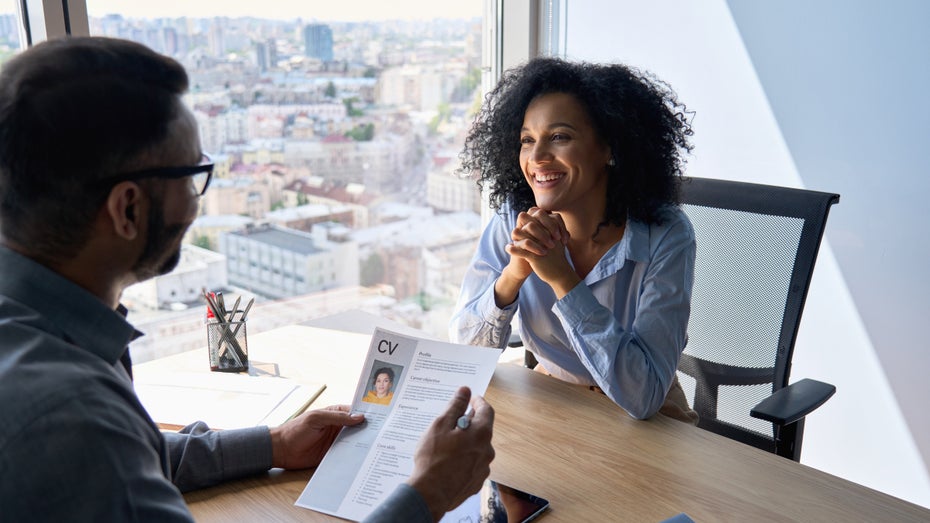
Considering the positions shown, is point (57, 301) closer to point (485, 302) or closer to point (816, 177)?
point (485, 302)

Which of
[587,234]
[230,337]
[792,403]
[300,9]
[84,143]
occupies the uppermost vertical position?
[300,9]

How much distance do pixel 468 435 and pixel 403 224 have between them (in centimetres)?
204

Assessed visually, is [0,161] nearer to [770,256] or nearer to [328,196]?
[770,256]

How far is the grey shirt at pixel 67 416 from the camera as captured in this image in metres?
0.70

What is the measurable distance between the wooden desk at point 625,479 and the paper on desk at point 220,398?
84 millimetres

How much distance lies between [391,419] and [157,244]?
50 centimetres

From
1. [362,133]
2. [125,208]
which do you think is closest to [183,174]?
[125,208]

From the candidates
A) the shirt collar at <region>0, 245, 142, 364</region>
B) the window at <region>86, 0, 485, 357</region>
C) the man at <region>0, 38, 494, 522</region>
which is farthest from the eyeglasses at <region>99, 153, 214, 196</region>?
the window at <region>86, 0, 485, 357</region>

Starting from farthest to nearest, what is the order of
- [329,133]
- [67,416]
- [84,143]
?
[329,133], [84,143], [67,416]

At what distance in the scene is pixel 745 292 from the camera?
6.13 ft

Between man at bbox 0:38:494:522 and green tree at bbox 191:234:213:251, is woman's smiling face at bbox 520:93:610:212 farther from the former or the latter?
green tree at bbox 191:234:213:251

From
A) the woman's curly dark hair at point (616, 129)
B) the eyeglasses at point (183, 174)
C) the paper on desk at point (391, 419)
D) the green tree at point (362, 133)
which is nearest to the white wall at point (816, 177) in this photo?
the woman's curly dark hair at point (616, 129)

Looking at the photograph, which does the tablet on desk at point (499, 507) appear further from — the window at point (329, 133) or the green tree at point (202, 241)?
the green tree at point (202, 241)

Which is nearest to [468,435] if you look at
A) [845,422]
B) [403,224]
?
[845,422]
